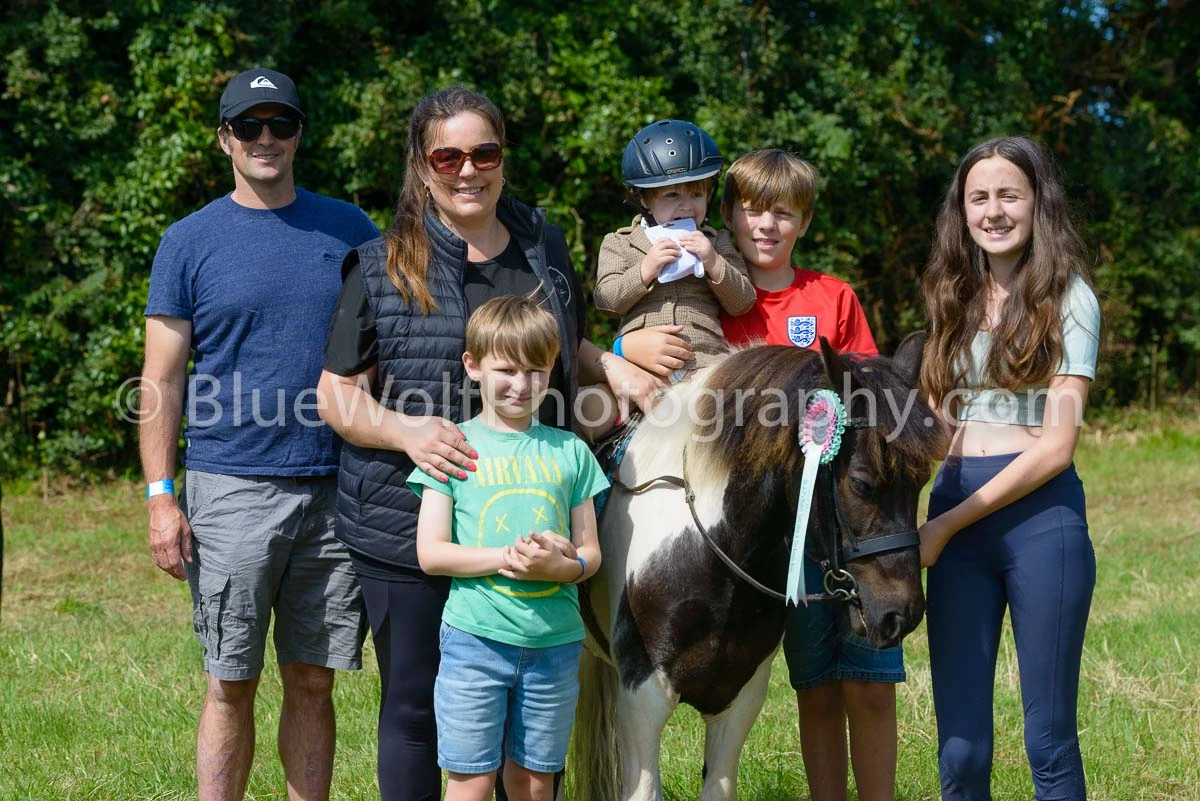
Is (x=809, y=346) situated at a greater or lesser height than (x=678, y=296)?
lesser

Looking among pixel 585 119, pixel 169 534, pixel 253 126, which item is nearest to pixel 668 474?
pixel 169 534

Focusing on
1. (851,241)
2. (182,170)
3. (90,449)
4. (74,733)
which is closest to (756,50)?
(851,241)

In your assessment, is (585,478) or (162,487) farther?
(162,487)

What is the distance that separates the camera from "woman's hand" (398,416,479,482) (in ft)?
9.57

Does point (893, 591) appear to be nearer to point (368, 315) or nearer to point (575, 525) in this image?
point (575, 525)

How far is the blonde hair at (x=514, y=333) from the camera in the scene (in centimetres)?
288

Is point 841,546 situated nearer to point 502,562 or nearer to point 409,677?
point 502,562

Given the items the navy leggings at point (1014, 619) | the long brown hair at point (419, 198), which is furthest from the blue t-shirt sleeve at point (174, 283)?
the navy leggings at point (1014, 619)

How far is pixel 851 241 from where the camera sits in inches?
424

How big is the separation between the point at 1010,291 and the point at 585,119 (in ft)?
22.6

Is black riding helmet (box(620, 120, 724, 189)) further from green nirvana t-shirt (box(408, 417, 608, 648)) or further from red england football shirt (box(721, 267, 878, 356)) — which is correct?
green nirvana t-shirt (box(408, 417, 608, 648))

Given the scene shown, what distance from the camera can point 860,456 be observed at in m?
2.82

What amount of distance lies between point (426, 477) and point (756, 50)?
8.56 m

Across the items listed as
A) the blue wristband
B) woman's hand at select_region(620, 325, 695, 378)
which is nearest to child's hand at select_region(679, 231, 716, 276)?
woman's hand at select_region(620, 325, 695, 378)
